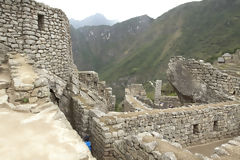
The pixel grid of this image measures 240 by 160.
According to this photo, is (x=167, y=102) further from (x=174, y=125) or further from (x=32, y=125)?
(x=32, y=125)

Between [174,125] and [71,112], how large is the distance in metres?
5.12

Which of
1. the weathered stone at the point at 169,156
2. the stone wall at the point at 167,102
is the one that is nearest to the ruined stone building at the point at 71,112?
the weathered stone at the point at 169,156

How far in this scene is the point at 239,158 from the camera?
4.30 m

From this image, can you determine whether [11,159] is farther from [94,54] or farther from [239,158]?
Answer: [94,54]

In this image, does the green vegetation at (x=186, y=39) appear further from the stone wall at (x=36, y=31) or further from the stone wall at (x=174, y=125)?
the stone wall at (x=36, y=31)

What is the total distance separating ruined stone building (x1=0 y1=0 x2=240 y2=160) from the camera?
9.90 ft

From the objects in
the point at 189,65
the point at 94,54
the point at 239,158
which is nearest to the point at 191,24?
the point at 94,54

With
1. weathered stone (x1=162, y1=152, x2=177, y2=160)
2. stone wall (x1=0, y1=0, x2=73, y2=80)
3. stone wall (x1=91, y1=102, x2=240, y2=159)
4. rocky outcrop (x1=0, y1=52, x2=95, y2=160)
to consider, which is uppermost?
stone wall (x1=0, y1=0, x2=73, y2=80)

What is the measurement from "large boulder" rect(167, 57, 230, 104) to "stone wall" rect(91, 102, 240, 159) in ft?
4.41

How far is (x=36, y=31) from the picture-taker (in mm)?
7254

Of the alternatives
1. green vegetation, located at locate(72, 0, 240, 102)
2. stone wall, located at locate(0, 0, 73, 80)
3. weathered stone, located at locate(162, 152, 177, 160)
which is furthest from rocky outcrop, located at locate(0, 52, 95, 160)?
green vegetation, located at locate(72, 0, 240, 102)

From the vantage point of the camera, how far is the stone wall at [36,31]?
6596 mm

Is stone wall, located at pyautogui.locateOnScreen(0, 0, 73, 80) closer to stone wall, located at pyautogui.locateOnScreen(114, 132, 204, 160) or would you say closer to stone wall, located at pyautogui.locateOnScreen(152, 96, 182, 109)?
stone wall, located at pyautogui.locateOnScreen(114, 132, 204, 160)

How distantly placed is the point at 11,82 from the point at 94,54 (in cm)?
11940
